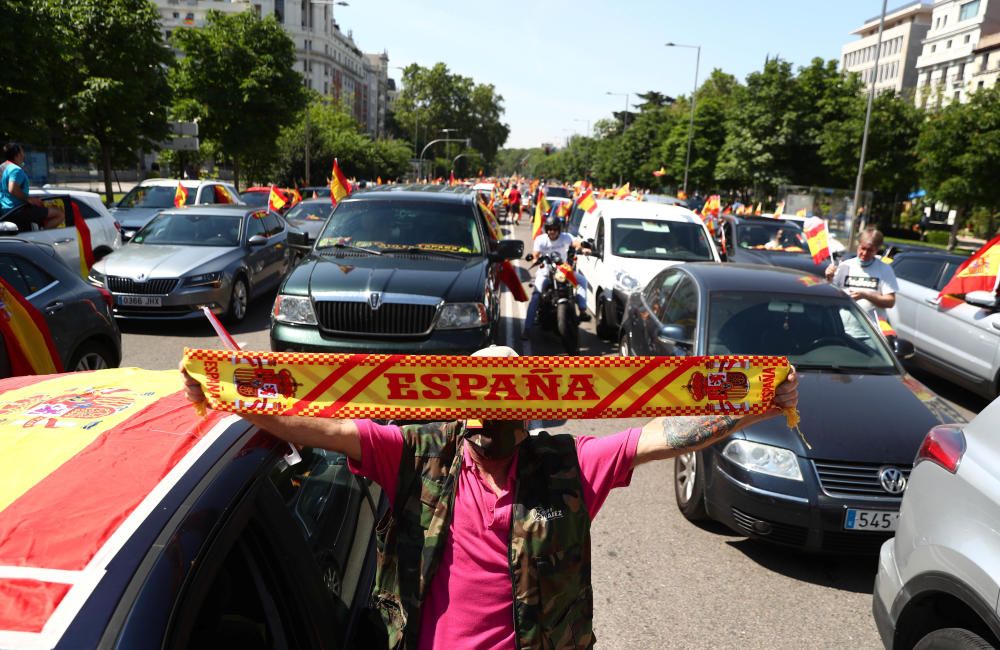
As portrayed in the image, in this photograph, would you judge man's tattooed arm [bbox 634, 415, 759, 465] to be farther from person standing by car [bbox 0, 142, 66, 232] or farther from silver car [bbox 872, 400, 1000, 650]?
person standing by car [bbox 0, 142, 66, 232]

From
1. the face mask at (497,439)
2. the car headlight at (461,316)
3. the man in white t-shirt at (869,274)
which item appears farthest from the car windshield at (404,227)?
the face mask at (497,439)

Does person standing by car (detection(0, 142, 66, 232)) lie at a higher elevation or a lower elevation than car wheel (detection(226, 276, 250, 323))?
higher

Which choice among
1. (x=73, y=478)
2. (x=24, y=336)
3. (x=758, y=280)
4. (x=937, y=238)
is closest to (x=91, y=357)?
(x=24, y=336)

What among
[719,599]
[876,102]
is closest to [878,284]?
[719,599]

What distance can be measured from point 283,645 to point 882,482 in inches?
142

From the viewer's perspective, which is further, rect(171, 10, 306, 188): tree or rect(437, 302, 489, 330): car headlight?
rect(171, 10, 306, 188): tree

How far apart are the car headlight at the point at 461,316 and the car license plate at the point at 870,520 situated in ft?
11.5

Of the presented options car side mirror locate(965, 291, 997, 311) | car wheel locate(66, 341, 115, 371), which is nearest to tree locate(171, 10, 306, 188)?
car wheel locate(66, 341, 115, 371)

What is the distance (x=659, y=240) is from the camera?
1113 cm

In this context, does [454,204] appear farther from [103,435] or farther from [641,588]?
[103,435]

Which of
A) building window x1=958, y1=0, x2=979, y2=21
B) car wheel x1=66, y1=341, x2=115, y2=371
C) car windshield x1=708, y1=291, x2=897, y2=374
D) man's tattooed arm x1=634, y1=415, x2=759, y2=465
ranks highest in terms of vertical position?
building window x1=958, y1=0, x2=979, y2=21

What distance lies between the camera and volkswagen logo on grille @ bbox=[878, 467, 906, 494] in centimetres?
427

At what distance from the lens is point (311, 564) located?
2.04 metres

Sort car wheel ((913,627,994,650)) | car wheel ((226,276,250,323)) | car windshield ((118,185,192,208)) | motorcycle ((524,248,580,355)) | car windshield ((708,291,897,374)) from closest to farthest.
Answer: car wheel ((913,627,994,650))
car windshield ((708,291,897,374))
motorcycle ((524,248,580,355))
car wheel ((226,276,250,323))
car windshield ((118,185,192,208))
